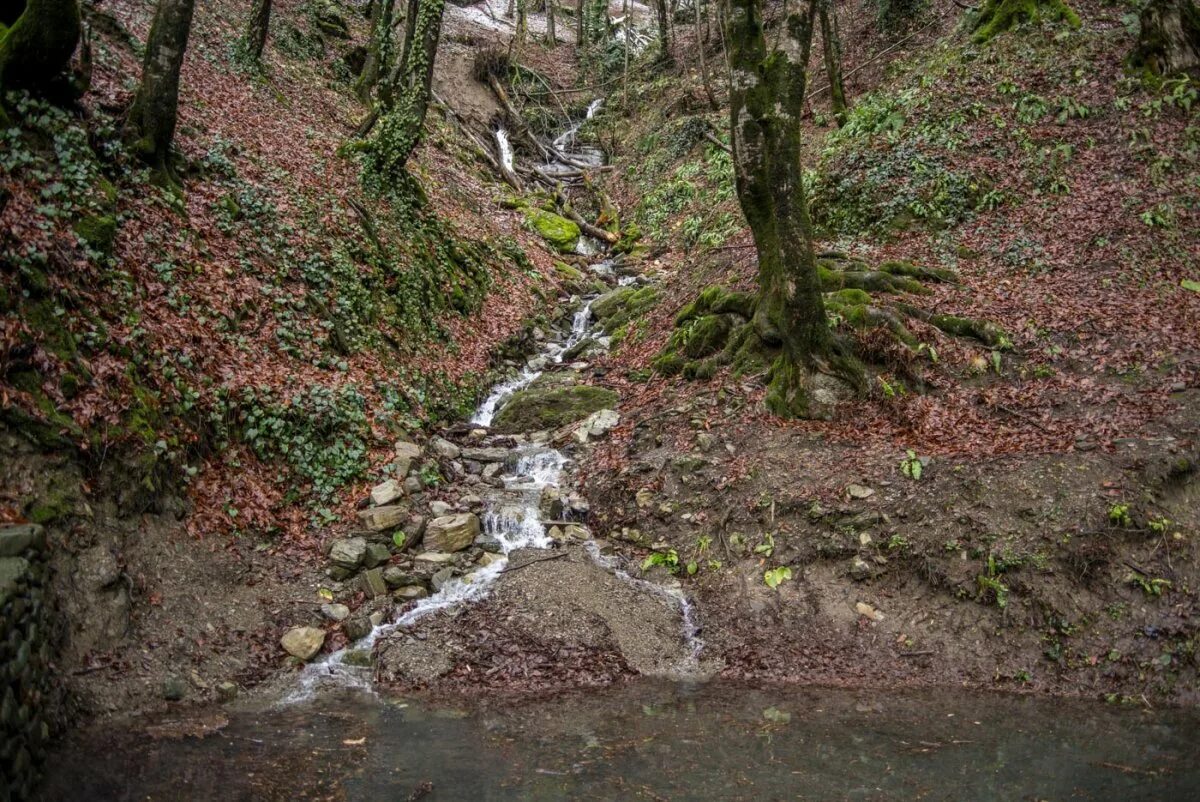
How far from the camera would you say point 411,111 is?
545 inches

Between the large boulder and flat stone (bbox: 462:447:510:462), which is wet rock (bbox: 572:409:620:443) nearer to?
flat stone (bbox: 462:447:510:462)

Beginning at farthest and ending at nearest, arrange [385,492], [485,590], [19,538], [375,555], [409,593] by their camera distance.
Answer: [385,492] → [375,555] → [485,590] → [409,593] → [19,538]

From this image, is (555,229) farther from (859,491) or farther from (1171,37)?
(859,491)

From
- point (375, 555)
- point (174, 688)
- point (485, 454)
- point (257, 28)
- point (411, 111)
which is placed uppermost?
point (257, 28)

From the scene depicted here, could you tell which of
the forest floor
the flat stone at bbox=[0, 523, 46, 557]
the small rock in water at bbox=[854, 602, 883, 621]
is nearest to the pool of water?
the forest floor

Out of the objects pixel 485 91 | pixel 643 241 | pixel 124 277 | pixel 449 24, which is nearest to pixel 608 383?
pixel 124 277

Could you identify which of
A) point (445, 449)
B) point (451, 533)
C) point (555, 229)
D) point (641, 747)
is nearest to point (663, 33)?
point (555, 229)

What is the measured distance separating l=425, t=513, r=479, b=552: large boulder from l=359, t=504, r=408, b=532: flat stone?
1.17 ft

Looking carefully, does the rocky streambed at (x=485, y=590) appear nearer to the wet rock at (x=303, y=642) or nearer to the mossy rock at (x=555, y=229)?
the wet rock at (x=303, y=642)

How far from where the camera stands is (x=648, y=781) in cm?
522

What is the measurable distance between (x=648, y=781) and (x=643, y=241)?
666 inches

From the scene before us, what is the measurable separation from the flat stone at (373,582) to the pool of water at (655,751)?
1.42 meters

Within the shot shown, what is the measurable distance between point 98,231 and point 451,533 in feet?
16.3

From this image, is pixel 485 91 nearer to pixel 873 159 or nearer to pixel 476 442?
pixel 873 159
